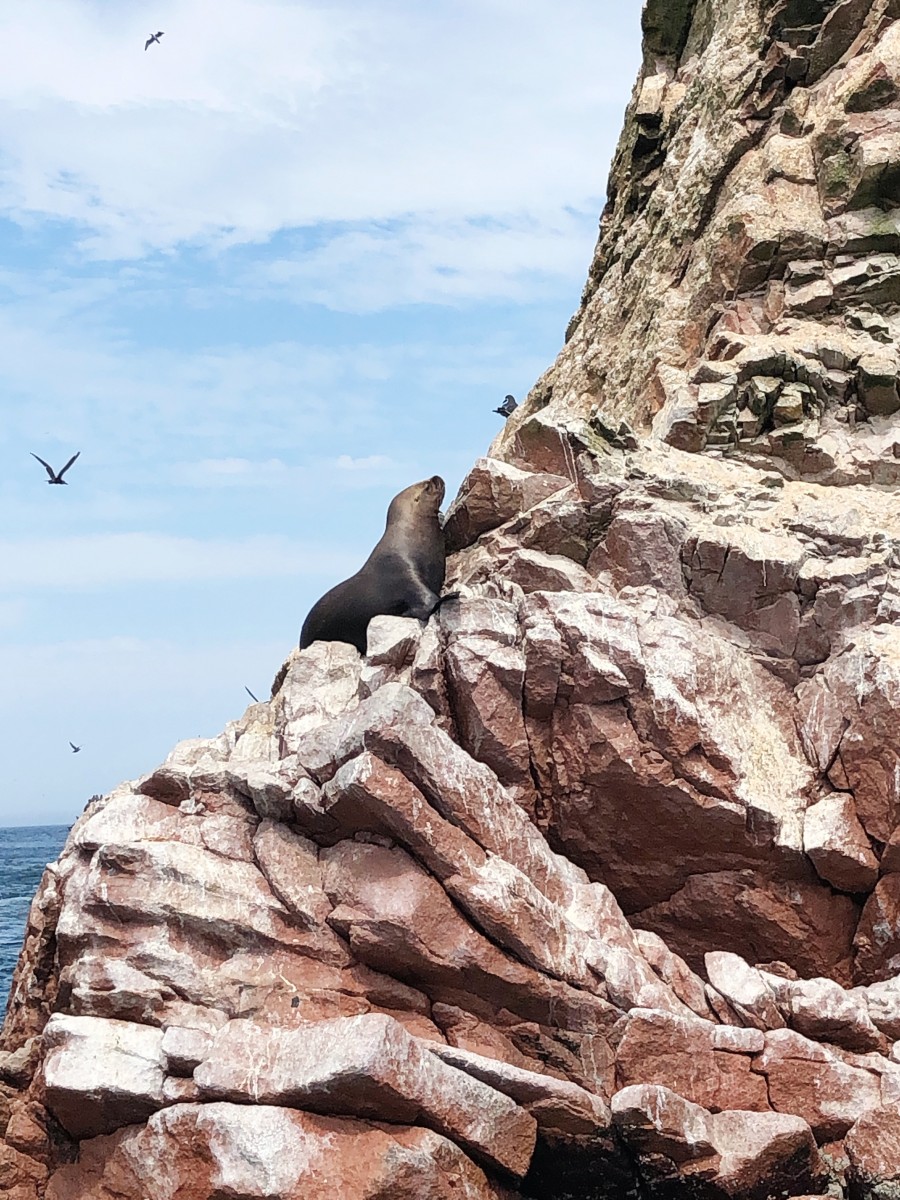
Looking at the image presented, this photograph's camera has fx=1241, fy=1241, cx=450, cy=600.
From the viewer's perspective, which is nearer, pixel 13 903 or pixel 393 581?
pixel 393 581

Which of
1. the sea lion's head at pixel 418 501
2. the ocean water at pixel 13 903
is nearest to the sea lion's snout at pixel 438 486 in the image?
the sea lion's head at pixel 418 501

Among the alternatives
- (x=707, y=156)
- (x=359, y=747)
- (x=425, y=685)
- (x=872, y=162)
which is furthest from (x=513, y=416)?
(x=359, y=747)

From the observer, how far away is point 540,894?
814 cm

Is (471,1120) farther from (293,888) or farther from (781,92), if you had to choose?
(781,92)

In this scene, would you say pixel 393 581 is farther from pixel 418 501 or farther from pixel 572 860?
pixel 572 860

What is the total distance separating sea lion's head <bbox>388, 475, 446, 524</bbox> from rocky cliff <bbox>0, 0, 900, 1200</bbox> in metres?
0.44

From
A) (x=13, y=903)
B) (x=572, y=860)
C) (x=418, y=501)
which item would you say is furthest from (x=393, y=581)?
(x=13, y=903)

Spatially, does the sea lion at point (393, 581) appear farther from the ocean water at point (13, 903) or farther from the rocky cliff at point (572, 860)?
Answer: the ocean water at point (13, 903)

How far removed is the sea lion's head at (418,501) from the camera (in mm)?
12648

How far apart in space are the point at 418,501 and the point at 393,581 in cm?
138

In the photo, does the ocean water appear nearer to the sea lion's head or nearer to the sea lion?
the sea lion

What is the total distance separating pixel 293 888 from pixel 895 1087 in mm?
3828

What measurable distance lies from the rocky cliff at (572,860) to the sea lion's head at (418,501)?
445 millimetres

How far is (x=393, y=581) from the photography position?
11727mm
